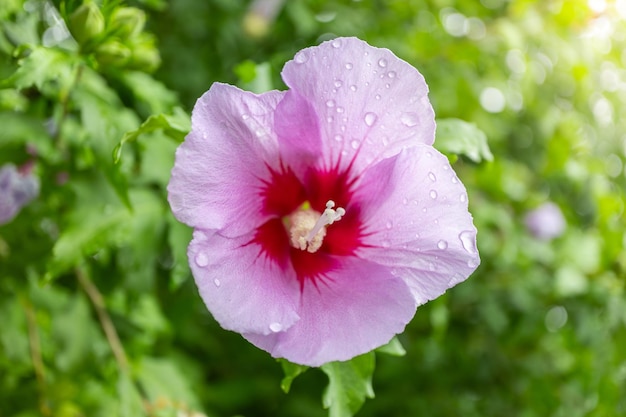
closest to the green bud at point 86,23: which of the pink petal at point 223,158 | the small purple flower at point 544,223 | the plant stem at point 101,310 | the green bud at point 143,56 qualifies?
the green bud at point 143,56

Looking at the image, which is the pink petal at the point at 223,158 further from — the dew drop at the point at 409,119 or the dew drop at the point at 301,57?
the dew drop at the point at 409,119

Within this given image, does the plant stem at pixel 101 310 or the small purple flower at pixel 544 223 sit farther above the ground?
the plant stem at pixel 101 310

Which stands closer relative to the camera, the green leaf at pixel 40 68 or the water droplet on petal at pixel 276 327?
the water droplet on petal at pixel 276 327

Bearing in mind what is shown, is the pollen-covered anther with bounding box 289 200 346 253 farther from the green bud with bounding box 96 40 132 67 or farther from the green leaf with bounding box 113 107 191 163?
the green bud with bounding box 96 40 132 67

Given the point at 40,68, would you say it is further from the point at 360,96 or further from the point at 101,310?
the point at 101,310

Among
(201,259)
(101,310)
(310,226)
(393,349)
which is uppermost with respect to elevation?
(201,259)

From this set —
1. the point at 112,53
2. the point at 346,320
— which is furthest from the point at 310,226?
the point at 112,53
